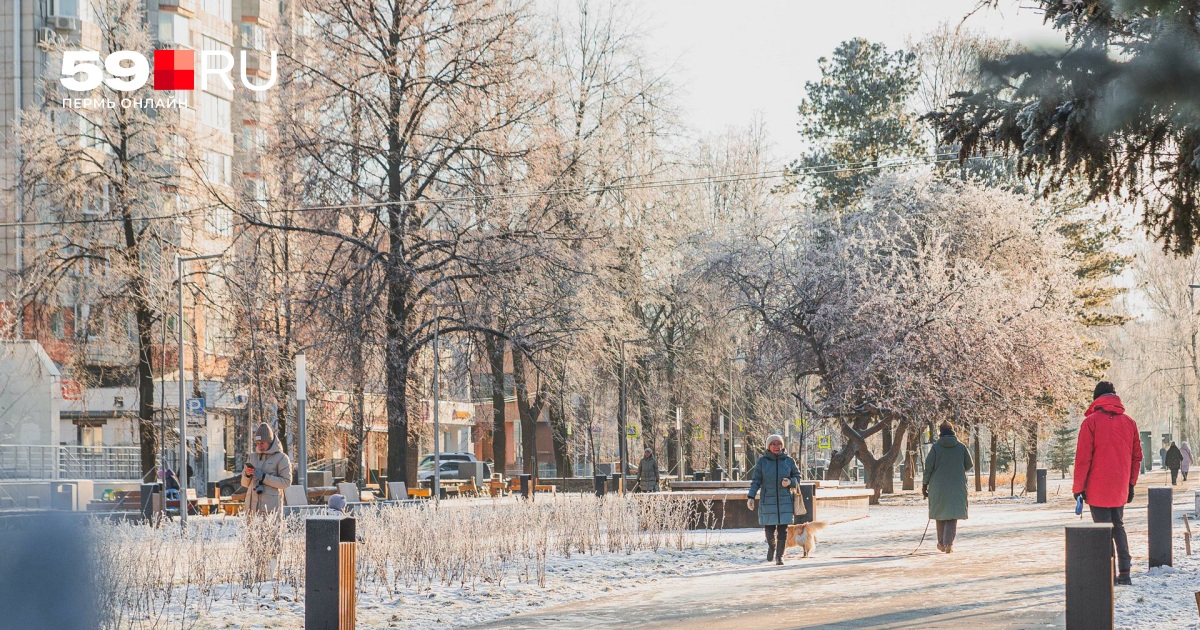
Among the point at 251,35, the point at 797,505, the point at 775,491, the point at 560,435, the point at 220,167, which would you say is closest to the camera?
the point at 775,491

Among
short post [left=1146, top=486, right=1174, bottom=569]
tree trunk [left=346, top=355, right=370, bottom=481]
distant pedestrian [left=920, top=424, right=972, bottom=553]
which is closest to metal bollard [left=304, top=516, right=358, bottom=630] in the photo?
short post [left=1146, top=486, right=1174, bottom=569]

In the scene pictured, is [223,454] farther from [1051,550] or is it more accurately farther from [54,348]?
[1051,550]

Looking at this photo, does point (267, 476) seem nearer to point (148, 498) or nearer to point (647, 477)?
point (148, 498)

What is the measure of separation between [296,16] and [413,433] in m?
14.9

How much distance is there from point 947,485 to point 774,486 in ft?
7.62

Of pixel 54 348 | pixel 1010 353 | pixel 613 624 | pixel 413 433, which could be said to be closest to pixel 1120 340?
pixel 1010 353

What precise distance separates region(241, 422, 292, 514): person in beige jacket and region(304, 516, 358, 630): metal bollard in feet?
20.3

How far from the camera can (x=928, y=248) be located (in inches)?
1558

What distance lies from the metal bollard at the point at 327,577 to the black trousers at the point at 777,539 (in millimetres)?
8519

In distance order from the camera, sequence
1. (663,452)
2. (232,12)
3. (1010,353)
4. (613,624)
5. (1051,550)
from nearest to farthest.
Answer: (613,624) → (1051,550) → (1010,353) → (663,452) → (232,12)

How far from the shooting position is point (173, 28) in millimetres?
63344

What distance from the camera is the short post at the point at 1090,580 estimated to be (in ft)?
31.0

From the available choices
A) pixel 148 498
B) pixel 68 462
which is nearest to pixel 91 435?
pixel 68 462

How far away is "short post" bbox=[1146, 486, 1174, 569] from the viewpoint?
14.7 meters
